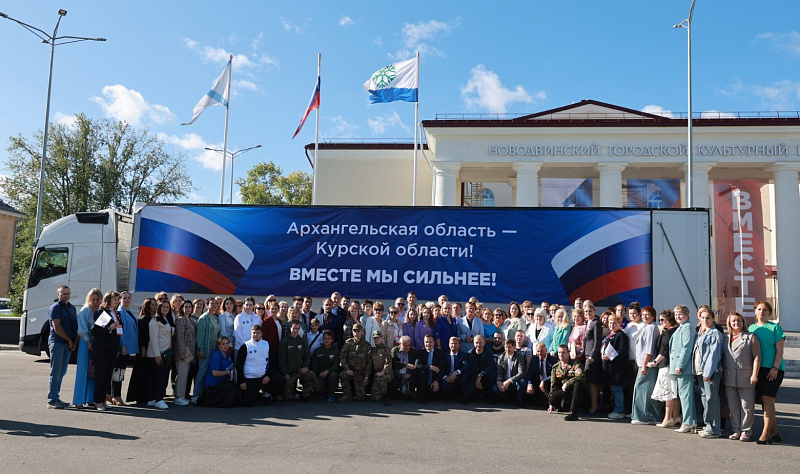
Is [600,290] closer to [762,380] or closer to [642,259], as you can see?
[642,259]

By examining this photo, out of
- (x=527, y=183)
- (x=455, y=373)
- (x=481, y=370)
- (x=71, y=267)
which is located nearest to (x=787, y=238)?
(x=527, y=183)

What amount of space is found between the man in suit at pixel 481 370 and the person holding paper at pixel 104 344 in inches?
224

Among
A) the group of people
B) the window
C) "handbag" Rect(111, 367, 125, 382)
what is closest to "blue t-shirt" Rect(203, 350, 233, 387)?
the group of people

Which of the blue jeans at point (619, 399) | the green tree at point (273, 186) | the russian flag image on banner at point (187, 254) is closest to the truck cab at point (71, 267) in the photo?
the russian flag image on banner at point (187, 254)

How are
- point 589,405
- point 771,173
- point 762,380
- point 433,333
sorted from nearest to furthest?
point 762,380
point 589,405
point 433,333
point 771,173

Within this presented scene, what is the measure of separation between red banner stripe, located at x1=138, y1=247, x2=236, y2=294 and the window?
2165 mm

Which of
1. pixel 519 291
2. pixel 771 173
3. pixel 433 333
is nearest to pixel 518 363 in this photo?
pixel 433 333

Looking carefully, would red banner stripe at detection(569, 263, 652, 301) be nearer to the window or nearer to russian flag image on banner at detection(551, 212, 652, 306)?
russian flag image on banner at detection(551, 212, 652, 306)

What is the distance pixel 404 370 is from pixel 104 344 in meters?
4.77

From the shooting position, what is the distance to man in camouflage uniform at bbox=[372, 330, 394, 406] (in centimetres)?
1033

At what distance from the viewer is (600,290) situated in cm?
1273

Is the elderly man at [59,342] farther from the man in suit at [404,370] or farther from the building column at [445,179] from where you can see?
the building column at [445,179]

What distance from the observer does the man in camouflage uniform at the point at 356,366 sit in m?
10.4

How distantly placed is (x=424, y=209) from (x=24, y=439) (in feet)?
28.6
